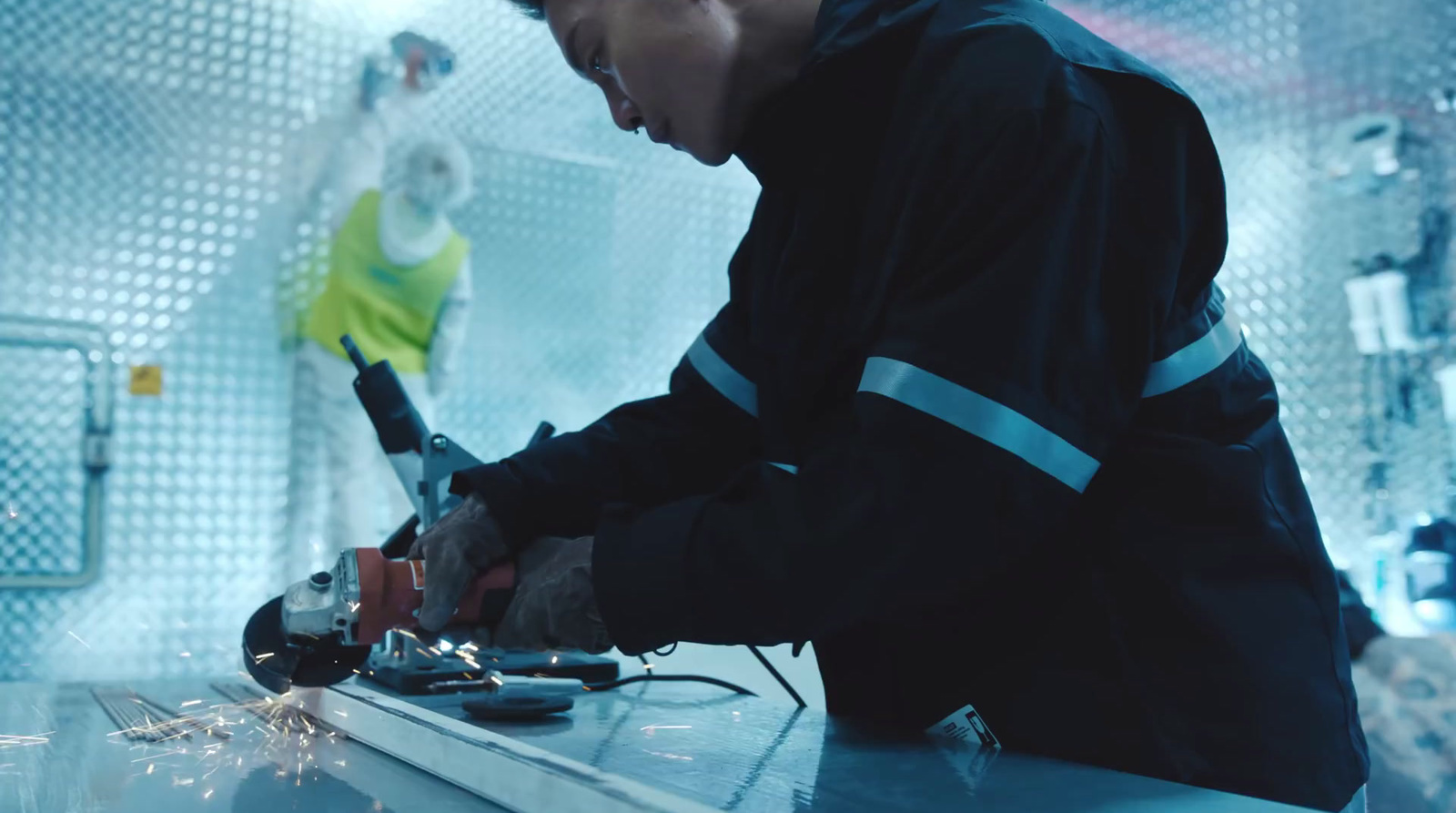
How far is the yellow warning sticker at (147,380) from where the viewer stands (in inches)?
99.9

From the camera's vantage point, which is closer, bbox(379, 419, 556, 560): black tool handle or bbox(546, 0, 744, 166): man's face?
bbox(546, 0, 744, 166): man's face

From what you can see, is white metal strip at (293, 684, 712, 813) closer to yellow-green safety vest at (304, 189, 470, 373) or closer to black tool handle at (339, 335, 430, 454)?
black tool handle at (339, 335, 430, 454)

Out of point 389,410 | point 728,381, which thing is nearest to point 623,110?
point 728,381

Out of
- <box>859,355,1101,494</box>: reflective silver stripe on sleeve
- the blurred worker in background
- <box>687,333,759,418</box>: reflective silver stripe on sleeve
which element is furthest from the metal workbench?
the blurred worker in background

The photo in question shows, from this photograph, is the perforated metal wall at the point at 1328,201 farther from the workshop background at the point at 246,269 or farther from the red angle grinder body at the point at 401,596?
the red angle grinder body at the point at 401,596

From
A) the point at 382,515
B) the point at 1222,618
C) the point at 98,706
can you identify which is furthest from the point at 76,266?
the point at 1222,618

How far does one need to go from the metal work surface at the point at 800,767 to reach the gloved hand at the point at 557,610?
0.07 m

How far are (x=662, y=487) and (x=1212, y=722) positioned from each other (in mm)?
609

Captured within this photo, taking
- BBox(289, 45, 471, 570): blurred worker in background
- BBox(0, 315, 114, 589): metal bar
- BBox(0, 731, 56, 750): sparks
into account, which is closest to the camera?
BBox(0, 731, 56, 750): sparks

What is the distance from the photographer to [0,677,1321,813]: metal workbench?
604mm

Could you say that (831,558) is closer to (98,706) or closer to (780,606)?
(780,606)

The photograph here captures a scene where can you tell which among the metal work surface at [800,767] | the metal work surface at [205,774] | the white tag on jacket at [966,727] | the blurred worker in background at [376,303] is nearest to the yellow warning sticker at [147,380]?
the blurred worker in background at [376,303]

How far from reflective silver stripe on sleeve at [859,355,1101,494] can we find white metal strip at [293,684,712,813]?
26cm

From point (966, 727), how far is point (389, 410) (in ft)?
3.59
